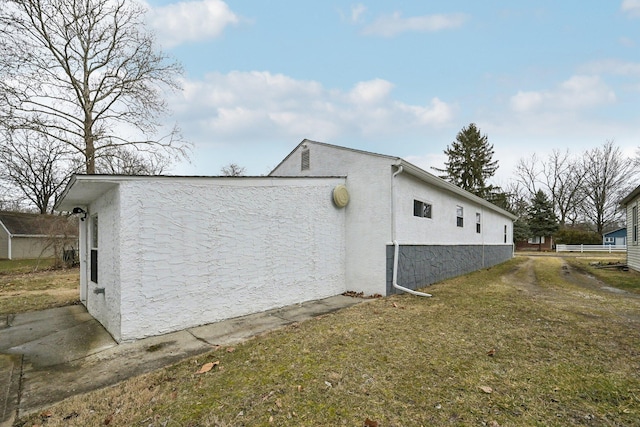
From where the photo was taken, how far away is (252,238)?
18.9ft

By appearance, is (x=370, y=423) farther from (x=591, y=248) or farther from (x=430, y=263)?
(x=591, y=248)

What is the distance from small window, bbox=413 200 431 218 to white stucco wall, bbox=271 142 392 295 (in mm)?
1560

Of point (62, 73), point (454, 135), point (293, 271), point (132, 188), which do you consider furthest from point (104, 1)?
point (454, 135)

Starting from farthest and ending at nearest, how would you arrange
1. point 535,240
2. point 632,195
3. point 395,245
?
point 535,240
point 632,195
point 395,245

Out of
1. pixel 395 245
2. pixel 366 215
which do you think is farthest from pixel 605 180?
pixel 366 215

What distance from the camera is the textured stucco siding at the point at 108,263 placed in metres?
4.39

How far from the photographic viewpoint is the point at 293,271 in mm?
6520

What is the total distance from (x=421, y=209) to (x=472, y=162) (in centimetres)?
3002

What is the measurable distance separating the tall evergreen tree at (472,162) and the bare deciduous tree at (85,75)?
30112 mm

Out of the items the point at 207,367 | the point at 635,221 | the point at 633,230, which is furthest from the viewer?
the point at 633,230

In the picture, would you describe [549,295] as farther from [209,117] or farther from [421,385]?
[209,117]

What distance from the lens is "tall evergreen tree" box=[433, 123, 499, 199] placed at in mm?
34312

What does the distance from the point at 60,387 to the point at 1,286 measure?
10424 mm

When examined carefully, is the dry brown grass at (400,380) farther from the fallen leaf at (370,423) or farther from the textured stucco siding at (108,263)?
the textured stucco siding at (108,263)
